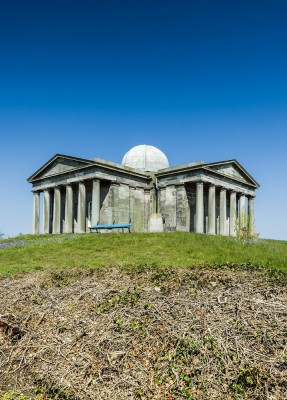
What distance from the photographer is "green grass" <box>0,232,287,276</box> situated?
14235 millimetres

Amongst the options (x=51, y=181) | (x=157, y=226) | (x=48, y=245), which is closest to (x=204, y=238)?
(x=157, y=226)

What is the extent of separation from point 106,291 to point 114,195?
2692 centimetres

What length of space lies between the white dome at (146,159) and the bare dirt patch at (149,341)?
34110mm

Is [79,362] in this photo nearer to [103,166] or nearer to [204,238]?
[204,238]

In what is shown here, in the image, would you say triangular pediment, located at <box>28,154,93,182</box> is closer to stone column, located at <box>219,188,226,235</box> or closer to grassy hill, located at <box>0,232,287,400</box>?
stone column, located at <box>219,188,226,235</box>

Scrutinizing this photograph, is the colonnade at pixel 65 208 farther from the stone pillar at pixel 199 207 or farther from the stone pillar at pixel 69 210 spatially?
the stone pillar at pixel 199 207

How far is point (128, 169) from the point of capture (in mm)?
37312

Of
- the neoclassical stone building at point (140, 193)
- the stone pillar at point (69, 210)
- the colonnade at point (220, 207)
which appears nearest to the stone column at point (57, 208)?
the neoclassical stone building at point (140, 193)

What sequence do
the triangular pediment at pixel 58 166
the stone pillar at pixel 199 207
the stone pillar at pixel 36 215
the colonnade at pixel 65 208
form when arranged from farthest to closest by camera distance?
the stone pillar at pixel 36 215
the triangular pediment at pixel 58 166
the stone pillar at pixel 199 207
the colonnade at pixel 65 208

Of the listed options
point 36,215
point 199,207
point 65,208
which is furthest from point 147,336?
point 36,215

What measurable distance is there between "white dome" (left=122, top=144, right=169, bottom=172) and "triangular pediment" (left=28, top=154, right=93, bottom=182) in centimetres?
905

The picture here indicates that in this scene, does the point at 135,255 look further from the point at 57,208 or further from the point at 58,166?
Result: the point at 58,166

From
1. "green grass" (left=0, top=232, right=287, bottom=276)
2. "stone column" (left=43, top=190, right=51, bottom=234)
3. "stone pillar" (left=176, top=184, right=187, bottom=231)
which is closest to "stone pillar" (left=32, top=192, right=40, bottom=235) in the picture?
"stone column" (left=43, top=190, right=51, bottom=234)

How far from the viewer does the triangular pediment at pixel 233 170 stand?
37.2 metres
